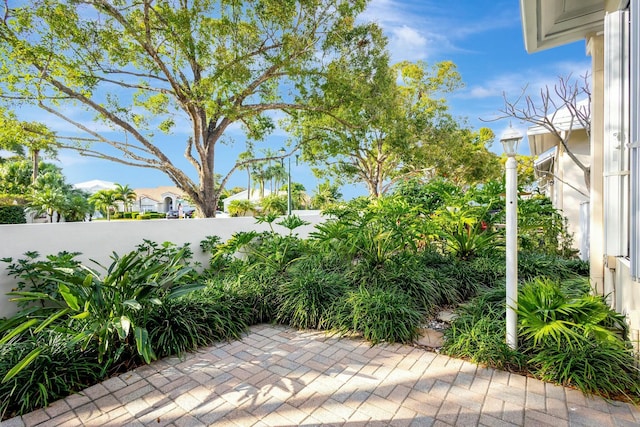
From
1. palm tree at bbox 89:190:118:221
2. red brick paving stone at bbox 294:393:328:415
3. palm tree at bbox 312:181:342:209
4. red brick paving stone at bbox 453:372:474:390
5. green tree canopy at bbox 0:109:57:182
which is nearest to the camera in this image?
red brick paving stone at bbox 294:393:328:415

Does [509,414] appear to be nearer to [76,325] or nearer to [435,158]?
[76,325]

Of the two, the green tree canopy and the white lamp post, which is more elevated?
the green tree canopy

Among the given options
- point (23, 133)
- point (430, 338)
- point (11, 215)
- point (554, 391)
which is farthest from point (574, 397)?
point (23, 133)

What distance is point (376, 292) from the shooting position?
152 inches

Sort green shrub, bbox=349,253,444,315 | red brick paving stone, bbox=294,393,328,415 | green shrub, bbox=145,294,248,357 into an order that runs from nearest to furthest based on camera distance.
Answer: red brick paving stone, bbox=294,393,328,415
green shrub, bbox=145,294,248,357
green shrub, bbox=349,253,444,315

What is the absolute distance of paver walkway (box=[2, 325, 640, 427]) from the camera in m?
2.12

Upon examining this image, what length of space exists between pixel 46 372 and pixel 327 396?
7.26ft

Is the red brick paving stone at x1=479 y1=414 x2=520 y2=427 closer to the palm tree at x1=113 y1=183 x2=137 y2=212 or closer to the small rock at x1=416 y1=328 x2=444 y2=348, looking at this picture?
the small rock at x1=416 y1=328 x2=444 y2=348

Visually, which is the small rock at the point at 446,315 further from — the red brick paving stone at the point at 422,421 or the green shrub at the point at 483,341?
the red brick paving stone at the point at 422,421

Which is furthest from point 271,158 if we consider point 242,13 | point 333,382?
point 333,382

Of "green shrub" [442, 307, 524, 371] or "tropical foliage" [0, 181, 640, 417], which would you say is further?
"green shrub" [442, 307, 524, 371]

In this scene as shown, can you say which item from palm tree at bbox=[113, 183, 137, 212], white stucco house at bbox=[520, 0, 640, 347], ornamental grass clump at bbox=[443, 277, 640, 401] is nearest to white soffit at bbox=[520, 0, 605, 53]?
white stucco house at bbox=[520, 0, 640, 347]

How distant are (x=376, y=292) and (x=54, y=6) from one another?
9.88m

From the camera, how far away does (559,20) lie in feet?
11.8
